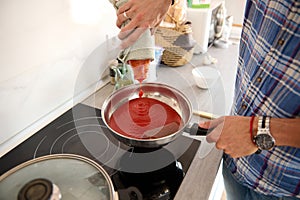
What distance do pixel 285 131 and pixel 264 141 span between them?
0.04 metres

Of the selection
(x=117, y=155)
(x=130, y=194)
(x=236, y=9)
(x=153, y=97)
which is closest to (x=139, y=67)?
(x=153, y=97)

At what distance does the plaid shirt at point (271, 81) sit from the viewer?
1.67 feet

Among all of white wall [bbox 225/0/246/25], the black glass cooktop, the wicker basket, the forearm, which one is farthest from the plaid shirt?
white wall [bbox 225/0/246/25]

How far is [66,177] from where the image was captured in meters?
0.46

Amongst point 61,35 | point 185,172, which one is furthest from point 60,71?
point 185,172

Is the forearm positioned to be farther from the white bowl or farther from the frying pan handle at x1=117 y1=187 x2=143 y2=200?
the white bowl

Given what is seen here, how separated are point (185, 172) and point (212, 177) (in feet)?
0.22

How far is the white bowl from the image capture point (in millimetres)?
1017

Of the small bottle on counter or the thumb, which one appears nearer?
the thumb

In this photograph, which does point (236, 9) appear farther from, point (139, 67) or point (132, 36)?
point (132, 36)

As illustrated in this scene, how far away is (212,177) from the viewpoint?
0.65 metres

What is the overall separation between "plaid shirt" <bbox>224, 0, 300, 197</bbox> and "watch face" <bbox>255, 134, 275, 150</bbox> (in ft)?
0.19

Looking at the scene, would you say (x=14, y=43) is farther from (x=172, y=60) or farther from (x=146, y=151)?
(x=172, y=60)

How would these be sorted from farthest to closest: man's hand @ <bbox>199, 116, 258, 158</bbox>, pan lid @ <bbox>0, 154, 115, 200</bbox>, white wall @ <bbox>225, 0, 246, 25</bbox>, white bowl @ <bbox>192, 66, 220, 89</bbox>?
white wall @ <bbox>225, 0, 246, 25</bbox> < white bowl @ <bbox>192, 66, 220, 89</bbox> < man's hand @ <bbox>199, 116, 258, 158</bbox> < pan lid @ <bbox>0, 154, 115, 200</bbox>
